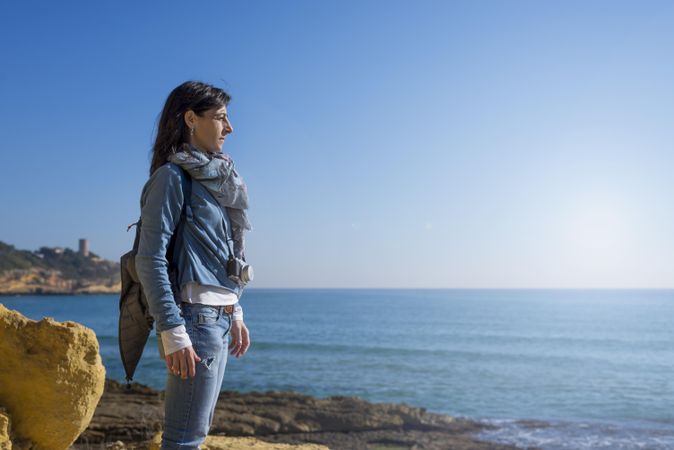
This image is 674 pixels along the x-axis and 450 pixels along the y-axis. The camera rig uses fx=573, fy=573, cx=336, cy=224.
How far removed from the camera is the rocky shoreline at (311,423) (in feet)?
34.7

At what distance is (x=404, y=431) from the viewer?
11836 millimetres

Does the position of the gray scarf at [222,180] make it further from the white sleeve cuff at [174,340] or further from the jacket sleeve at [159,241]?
the white sleeve cuff at [174,340]

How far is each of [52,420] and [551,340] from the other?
46420 mm

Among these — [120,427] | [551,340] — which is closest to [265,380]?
[120,427]

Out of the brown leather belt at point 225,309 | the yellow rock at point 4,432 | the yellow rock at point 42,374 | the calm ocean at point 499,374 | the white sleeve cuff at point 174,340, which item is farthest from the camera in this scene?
the calm ocean at point 499,374

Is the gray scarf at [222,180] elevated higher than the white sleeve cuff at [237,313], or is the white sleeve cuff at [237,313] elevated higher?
the gray scarf at [222,180]

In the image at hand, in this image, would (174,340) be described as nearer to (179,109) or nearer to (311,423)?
(179,109)

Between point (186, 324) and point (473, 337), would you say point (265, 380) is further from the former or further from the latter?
point (473, 337)

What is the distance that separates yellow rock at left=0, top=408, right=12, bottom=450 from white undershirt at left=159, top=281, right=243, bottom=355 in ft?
5.28

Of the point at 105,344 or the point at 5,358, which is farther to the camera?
the point at 105,344

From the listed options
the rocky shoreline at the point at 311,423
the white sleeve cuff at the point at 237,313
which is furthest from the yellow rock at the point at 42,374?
the rocky shoreline at the point at 311,423

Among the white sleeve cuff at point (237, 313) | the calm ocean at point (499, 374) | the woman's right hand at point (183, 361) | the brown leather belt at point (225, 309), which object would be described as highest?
the brown leather belt at point (225, 309)

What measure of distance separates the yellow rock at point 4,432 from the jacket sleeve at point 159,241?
158 cm

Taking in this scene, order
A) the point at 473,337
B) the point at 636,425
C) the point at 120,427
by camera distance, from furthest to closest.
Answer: the point at 473,337
the point at 636,425
the point at 120,427
